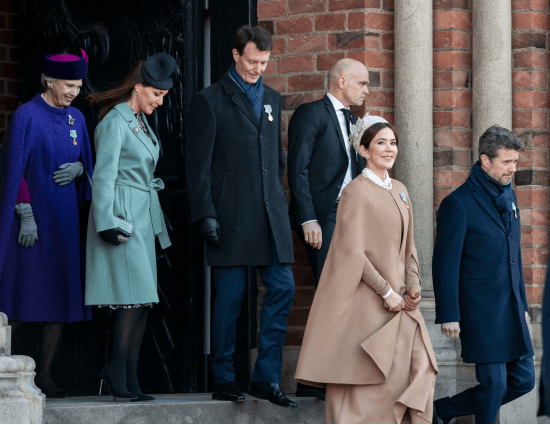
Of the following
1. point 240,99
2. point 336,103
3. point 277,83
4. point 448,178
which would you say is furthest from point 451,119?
point 240,99

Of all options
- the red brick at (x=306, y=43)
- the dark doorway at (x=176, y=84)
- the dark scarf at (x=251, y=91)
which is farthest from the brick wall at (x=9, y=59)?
the dark scarf at (x=251, y=91)

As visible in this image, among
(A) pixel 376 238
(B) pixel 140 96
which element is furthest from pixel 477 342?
(B) pixel 140 96

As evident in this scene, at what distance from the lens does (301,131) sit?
16.5ft

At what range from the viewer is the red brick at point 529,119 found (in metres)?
5.52

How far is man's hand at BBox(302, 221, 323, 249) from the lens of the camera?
16.0 feet

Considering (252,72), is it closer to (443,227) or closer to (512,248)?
(443,227)

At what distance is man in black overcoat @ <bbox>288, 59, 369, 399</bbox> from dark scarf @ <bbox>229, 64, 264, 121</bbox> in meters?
0.27

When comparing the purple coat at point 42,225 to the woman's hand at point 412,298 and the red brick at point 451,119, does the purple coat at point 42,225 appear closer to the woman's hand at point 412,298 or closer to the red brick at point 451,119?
the woman's hand at point 412,298

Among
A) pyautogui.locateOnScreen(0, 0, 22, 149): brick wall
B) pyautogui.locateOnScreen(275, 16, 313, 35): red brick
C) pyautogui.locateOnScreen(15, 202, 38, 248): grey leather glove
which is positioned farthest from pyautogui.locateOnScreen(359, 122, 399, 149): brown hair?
pyautogui.locateOnScreen(0, 0, 22, 149): brick wall

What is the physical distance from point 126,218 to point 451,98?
208 centimetres

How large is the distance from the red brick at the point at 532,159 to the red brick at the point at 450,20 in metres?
0.82

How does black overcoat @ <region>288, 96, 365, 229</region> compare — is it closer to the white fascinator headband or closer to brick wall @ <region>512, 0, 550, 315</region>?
the white fascinator headband

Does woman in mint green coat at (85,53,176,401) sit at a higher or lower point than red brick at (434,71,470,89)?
lower

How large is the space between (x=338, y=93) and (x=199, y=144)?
842 mm
